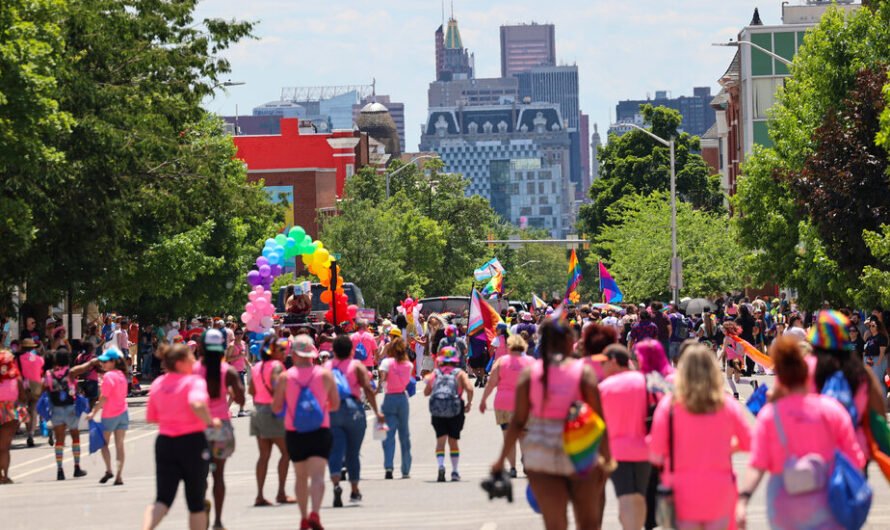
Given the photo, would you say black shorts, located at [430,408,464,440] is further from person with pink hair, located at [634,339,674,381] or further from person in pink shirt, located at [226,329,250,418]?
person with pink hair, located at [634,339,674,381]

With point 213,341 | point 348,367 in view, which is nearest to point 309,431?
point 213,341

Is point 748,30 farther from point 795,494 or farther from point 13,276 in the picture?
point 795,494

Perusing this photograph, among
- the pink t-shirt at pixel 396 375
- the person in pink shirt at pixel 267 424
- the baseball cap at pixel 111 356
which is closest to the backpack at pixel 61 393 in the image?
the baseball cap at pixel 111 356

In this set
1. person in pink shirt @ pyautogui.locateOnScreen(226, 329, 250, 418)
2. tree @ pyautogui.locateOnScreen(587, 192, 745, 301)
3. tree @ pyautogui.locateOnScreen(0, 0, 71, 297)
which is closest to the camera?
person in pink shirt @ pyautogui.locateOnScreen(226, 329, 250, 418)

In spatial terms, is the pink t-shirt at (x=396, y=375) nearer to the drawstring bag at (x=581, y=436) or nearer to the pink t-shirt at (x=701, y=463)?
the drawstring bag at (x=581, y=436)

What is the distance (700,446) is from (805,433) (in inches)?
27.2

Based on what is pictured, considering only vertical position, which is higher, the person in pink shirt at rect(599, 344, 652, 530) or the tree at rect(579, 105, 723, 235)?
the tree at rect(579, 105, 723, 235)

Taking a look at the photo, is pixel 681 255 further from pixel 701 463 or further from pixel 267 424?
pixel 701 463

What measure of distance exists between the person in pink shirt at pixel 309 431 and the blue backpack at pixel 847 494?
5845 millimetres

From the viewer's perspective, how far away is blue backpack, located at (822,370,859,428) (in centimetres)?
1009

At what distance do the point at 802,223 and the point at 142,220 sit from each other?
1640 cm

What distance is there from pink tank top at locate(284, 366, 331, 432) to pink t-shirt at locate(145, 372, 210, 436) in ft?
6.09

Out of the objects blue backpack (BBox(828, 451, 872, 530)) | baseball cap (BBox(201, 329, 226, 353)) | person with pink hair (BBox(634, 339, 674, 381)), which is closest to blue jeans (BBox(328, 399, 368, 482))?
baseball cap (BBox(201, 329, 226, 353))

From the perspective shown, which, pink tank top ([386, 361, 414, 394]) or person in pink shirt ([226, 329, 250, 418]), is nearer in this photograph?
pink tank top ([386, 361, 414, 394])
